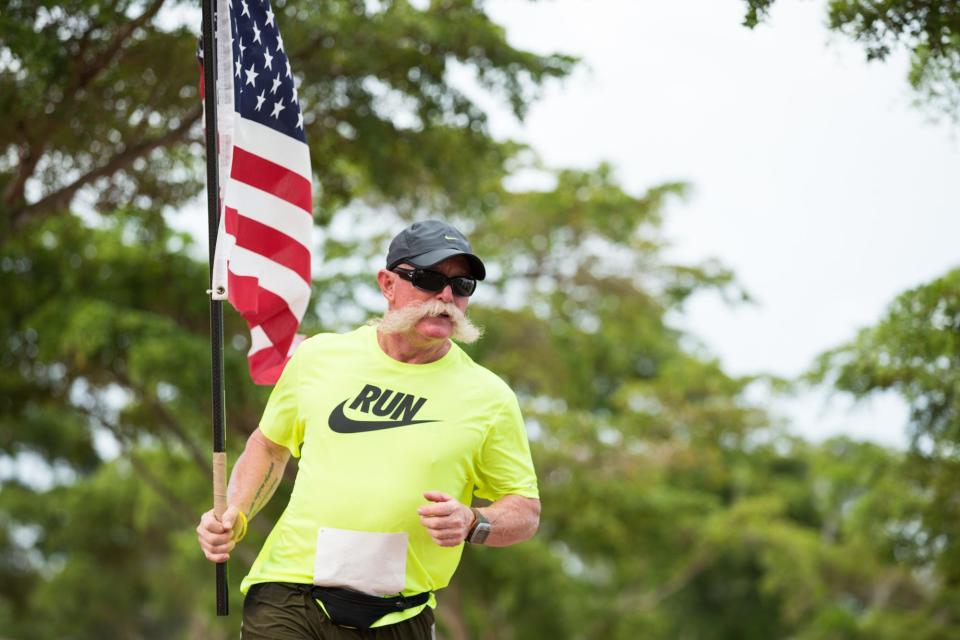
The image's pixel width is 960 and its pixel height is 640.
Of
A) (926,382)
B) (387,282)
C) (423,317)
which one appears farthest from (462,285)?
(926,382)

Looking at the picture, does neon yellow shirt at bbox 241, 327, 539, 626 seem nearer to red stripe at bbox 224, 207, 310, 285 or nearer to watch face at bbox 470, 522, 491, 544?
watch face at bbox 470, 522, 491, 544

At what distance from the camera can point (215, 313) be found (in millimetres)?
4941

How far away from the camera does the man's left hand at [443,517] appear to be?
3.91m

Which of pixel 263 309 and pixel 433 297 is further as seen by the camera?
pixel 263 309

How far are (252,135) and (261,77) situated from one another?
0.99 feet

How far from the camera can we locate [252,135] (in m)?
5.64

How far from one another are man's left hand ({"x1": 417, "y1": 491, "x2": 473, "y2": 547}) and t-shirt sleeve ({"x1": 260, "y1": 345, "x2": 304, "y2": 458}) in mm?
740

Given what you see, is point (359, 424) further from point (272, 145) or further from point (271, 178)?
point (272, 145)

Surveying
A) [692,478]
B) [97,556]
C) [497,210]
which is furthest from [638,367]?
[97,556]

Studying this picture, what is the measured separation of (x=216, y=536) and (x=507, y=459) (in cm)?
102

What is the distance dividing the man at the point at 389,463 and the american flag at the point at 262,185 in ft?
3.26

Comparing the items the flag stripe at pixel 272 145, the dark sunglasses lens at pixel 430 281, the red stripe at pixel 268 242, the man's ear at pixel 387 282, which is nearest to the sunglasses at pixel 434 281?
the dark sunglasses lens at pixel 430 281

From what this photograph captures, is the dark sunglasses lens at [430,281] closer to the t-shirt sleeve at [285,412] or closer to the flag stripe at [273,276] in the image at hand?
the t-shirt sleeve at [285,412]

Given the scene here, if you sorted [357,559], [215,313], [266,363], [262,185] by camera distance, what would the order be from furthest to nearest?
[266,363], [262,185], [215,313], [357,559]
